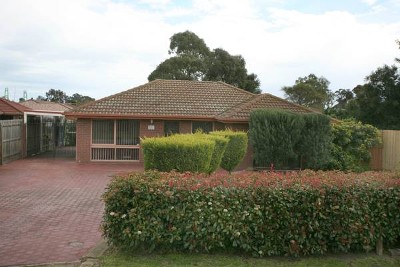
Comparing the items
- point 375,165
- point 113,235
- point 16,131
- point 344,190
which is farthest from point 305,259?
point 16,131

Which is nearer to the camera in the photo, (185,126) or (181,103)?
(185,126)

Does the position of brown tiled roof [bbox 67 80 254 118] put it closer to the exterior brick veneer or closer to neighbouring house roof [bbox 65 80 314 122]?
neighbouring house roof [bbox 65 80 314 122]

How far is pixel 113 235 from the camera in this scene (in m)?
6.63

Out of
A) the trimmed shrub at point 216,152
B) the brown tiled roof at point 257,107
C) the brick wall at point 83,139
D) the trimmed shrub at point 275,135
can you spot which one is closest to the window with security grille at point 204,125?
the brown tiled roof at point 257,107

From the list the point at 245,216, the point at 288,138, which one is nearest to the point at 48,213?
the point at 245,216

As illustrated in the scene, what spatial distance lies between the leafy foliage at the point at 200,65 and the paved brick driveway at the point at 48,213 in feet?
90.4

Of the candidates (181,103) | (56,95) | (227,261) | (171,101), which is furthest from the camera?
(56,95)

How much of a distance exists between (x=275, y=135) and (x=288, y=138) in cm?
57

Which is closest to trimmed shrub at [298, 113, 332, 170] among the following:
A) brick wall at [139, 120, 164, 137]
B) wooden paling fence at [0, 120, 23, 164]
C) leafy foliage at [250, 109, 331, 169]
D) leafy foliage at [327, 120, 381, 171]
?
leafy foliage at [250, 109, 331, 169]

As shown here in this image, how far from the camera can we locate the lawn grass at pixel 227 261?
624 centimetres

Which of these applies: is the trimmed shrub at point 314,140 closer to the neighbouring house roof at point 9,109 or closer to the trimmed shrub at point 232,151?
the trimmed shrub at point 232,151

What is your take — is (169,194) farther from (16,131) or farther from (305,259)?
(16,131)

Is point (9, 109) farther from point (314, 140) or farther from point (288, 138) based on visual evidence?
point (314, 140)

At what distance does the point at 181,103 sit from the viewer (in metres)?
25.4
